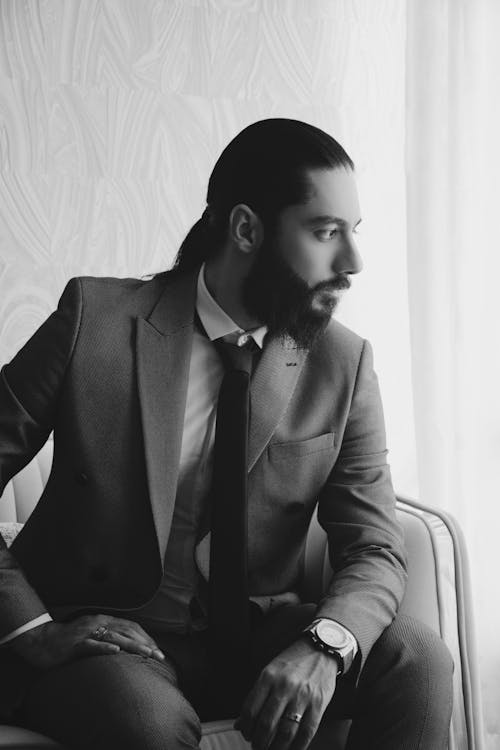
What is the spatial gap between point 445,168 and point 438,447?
0.91 meters

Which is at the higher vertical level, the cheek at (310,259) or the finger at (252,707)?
the cheek at (310,259)

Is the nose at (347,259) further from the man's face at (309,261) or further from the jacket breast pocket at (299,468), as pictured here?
the jacket breast pocket at (299,468)

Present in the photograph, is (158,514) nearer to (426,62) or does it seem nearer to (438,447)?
(438,447)

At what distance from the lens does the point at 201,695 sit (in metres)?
1.66

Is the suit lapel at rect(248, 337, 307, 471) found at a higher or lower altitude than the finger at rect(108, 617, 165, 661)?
higher

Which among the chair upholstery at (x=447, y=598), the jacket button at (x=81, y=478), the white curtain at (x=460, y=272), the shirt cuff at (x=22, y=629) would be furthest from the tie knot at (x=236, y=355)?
the white curtain at (x=460, y=272)

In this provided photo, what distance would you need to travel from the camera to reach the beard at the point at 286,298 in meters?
1.74

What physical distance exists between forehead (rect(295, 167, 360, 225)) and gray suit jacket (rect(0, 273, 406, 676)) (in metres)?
0.28

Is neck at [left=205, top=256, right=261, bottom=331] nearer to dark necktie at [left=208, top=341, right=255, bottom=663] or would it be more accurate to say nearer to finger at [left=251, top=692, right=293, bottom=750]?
dark necktie at [left=208, top=341, right=255, bottom=663]

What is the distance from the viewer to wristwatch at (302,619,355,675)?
1.47 metres

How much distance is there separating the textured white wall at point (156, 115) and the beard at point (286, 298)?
1068mm

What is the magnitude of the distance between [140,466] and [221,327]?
0.34 meters

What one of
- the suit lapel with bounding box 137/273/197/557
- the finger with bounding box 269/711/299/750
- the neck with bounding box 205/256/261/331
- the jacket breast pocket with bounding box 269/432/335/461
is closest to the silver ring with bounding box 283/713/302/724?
the finger with bounding box 269/711/299/750

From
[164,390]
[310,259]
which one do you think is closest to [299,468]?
[164,390]
